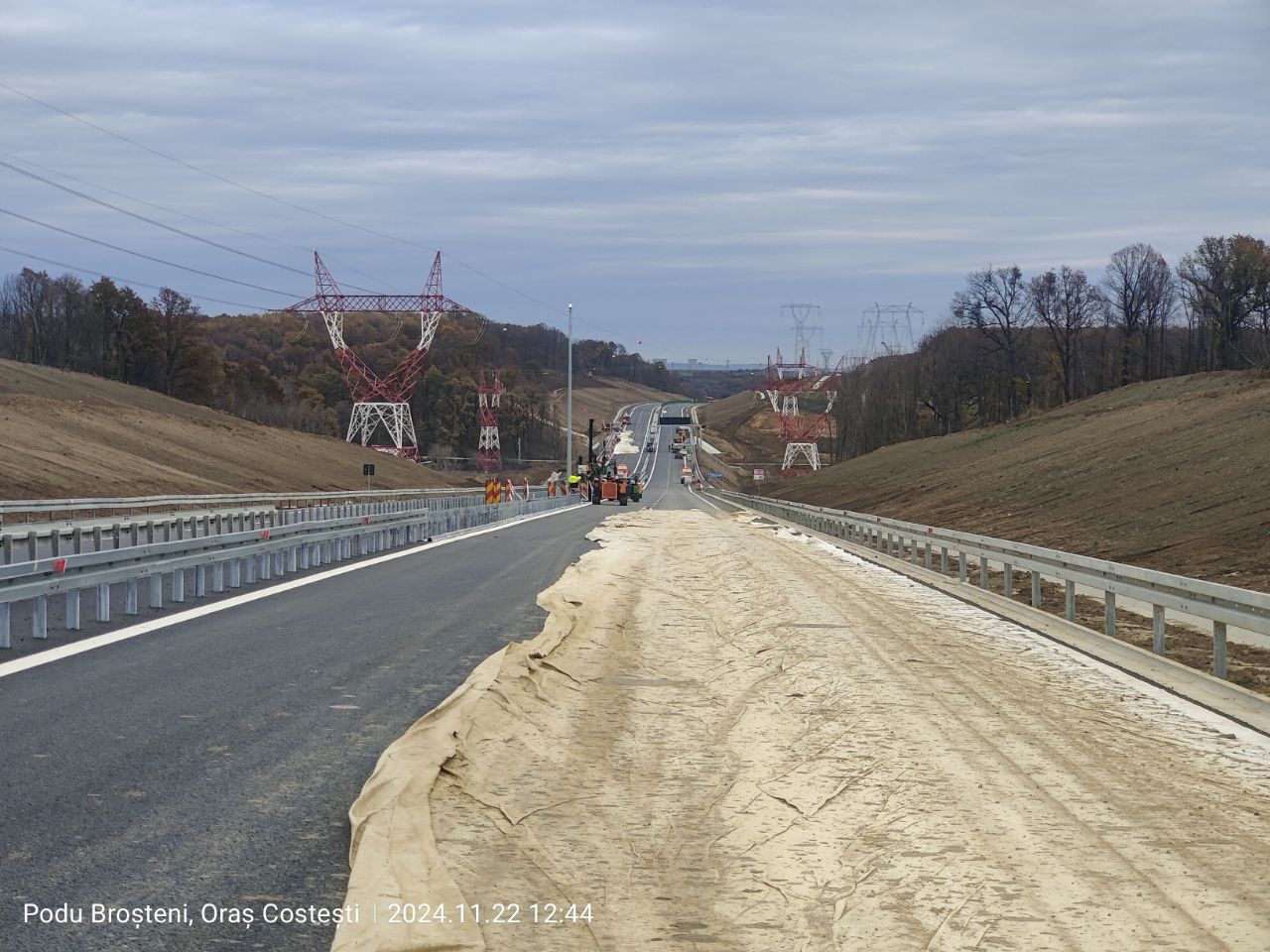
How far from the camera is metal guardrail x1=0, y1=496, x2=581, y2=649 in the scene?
48.5 feet

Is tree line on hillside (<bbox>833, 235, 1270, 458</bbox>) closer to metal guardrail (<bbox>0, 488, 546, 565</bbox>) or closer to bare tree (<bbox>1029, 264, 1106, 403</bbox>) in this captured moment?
bare tree (<bbox>1029, 264, 1106, 403</bbox>)

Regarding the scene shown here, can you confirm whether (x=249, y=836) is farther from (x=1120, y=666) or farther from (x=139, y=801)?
(x=1120, y=666)

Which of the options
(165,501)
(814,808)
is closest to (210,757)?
(814,808)

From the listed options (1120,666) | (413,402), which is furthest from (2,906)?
(413,402)

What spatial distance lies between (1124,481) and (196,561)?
1387 inches

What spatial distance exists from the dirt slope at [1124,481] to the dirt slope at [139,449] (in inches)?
1281

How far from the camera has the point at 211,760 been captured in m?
9.03

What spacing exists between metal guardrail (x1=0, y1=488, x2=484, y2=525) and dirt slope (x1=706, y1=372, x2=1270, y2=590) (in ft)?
80.2

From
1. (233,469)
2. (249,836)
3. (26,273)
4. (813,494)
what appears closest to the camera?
(249,836)

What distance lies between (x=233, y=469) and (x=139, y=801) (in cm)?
7436

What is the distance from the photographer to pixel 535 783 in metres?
8.55

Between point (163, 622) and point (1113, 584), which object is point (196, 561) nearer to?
point (163, 622)

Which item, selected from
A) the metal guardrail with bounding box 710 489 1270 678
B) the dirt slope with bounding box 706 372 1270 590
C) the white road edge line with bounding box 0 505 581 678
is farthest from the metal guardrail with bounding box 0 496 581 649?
the dirt slope with bounding box 706 372 1270 590

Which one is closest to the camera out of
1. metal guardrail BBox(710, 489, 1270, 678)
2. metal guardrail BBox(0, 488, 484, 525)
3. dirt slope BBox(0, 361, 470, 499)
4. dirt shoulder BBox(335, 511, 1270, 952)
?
dirt shoulder BBox(335, 511, 1270, 952)
